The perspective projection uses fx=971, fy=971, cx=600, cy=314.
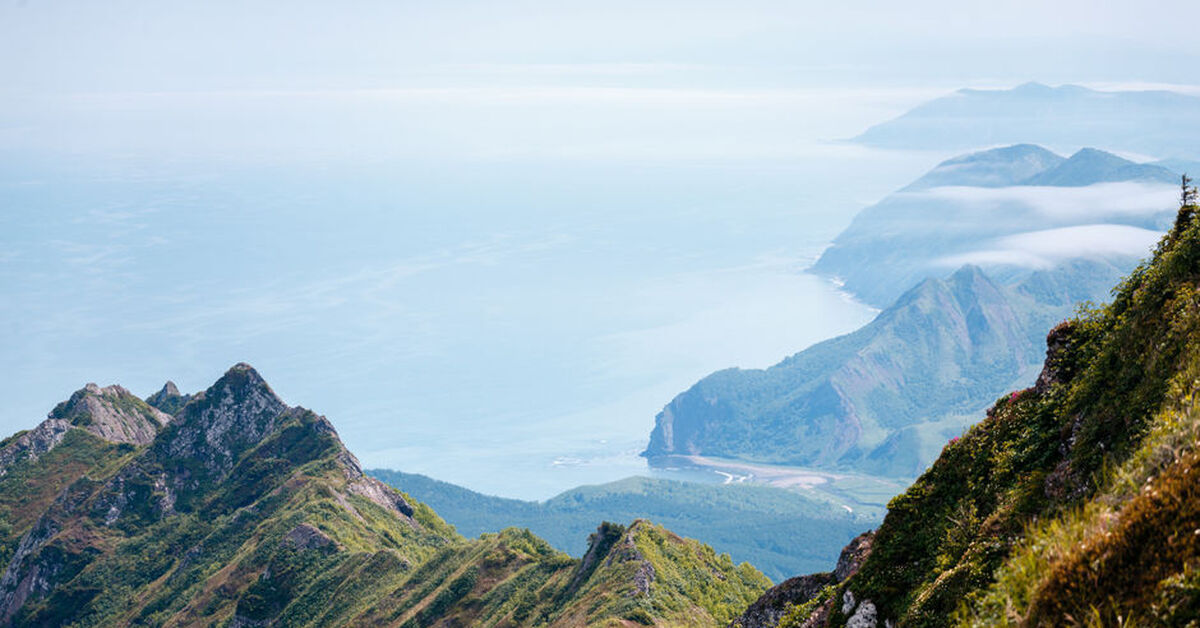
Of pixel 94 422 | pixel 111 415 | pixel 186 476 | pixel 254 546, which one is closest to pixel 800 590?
pixel 254 546

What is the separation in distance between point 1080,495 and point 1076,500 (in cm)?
15

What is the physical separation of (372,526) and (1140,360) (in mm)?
126655

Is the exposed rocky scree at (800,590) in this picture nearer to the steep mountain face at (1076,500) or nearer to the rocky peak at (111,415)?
the steep mountain face at (1076,500)

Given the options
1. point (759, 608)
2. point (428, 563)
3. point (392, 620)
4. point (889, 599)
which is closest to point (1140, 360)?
point (889, 599)

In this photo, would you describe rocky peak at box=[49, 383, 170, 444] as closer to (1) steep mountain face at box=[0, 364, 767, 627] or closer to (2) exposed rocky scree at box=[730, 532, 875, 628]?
(1) steep mountain face at box=[0, 364, 767, 627]

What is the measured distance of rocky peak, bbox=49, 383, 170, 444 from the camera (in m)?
180

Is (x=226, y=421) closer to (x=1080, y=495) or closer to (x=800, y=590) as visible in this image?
(x=800, y=590)

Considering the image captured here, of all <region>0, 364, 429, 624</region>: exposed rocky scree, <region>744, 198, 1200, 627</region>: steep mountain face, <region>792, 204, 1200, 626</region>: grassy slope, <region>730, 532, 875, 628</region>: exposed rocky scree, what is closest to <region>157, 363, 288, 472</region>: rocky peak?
<region>0, 364, 429, 624</region>: exposed rocky scree

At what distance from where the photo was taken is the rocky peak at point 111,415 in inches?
7087

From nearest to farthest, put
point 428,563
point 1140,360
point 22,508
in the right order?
point 1140,360 < point 428,563 < point 22,508

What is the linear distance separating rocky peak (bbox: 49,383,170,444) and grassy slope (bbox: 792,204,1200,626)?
178905 millimetres

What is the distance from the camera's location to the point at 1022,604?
15.5m

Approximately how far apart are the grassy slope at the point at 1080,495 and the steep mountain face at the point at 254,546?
5256 centimetres

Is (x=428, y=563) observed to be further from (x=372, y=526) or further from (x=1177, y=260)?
(x=1177, y=260)
